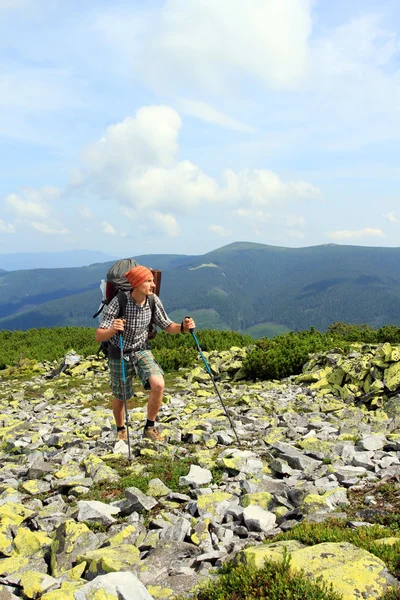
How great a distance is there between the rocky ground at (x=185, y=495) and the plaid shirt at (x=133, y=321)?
1.91 meters

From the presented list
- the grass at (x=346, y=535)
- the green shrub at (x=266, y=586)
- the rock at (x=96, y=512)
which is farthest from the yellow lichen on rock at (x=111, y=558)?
the grass at (x=346, y=535)

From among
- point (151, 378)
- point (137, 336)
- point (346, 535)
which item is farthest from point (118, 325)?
point (346, 535)

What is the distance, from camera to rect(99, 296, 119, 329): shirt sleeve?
7.80 meters

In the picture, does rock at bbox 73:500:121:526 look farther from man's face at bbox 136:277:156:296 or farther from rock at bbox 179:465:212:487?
man's face at bbox 136:277:156:296

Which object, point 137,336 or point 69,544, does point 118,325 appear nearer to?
point 137,336

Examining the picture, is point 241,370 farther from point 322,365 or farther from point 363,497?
point 363,497

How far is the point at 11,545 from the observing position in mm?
4910

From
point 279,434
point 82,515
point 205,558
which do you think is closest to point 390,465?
point 279,434

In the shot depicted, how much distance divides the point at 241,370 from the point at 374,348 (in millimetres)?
5208

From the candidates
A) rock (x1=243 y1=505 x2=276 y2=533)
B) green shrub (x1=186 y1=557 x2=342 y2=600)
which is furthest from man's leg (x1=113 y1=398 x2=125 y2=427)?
green shrub (x1=186 y1=557 x2=342 y2=600)

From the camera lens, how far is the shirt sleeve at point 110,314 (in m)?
7.80

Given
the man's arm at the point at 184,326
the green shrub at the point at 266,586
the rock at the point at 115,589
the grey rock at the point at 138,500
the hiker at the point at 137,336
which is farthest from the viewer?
the man's arm at the point at 184,326

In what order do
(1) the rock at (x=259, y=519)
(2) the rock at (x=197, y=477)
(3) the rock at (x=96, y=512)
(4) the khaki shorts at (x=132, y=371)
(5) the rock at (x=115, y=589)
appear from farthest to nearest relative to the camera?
1. (4) the khaki shorts at (x=132, y=371)
2. (2) the rock at (x=197, y=477)
3. (3) the rock at (x=96, y=512)
4. (1) the rock at (x=259, y=519)
5. (5) the rock at (x=115, y=589)

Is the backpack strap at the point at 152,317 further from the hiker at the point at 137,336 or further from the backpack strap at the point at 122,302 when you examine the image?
the backpack strap at the point at 122,302
